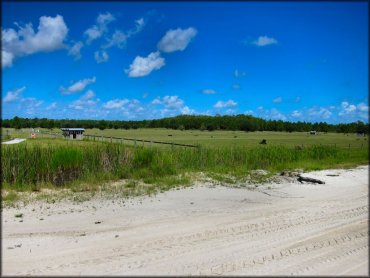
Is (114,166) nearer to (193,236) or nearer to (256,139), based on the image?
(193,236)

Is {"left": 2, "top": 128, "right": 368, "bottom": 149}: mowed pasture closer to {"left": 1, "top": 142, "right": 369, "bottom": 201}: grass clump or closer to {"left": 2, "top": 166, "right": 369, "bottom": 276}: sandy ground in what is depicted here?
{"left": 1, "top": 142, "right": 369, "bottom": 201}: grass clump

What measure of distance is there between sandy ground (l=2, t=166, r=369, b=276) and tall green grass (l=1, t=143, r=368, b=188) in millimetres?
3521

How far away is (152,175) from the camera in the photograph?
16203mm

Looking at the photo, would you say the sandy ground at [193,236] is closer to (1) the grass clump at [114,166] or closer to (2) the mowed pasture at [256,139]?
(2) the mowed pasture at [256,139]

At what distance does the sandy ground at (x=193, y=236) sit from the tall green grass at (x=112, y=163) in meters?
3.52

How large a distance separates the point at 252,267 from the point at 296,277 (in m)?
0.70

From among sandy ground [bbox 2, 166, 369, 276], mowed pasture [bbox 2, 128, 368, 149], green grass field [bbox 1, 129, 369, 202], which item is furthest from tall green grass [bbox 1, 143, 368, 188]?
sandy ground [bbox 2, 166, 369, 276]

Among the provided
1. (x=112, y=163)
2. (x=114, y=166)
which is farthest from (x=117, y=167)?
(x=112, y=163)

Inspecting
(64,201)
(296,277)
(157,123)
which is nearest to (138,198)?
(64,201)

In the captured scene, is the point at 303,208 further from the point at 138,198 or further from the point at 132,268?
the point at 132,268

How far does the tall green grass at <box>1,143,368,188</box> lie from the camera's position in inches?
581

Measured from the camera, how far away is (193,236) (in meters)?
7.59

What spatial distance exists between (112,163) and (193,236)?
9.77 m

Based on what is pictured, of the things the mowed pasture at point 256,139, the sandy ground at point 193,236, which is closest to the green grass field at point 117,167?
the mowed pasture at point 256,139
